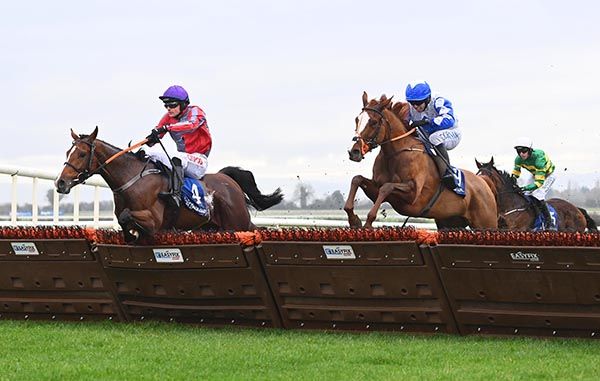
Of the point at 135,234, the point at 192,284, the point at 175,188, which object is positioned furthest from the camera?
the point at 175,188

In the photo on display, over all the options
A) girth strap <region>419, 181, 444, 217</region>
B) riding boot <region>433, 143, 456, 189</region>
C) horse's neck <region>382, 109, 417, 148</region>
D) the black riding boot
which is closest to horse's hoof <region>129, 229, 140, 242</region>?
the black riding boot

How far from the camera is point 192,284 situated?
9727mm

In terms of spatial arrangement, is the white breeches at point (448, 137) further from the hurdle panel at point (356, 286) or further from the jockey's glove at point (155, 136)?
the hurdle panel at point (356, 286)

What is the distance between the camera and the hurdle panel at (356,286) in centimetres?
888

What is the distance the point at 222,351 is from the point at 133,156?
14.0 ft

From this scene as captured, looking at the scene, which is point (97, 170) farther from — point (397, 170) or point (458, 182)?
point (458, 182)

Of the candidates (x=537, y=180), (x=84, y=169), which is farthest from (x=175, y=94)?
(x=537, y=180)

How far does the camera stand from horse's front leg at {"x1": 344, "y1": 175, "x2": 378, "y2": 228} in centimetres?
1153

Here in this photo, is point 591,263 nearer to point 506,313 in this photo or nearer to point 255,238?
point 506,313

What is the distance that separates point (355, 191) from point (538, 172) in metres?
3.96

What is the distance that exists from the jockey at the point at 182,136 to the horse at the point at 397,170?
69.0 inches

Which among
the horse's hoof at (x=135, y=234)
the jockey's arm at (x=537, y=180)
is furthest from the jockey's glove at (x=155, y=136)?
the jockey's arm at (x=537, y=180)

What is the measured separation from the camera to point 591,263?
819 centimetres

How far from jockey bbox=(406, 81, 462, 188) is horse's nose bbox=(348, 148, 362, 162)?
108 cm
